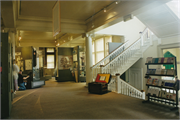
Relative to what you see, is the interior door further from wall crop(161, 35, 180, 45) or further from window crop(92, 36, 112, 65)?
window crop(92, 36, 112, 65)

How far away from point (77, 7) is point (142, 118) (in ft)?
18.2

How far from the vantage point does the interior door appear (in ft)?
34.0

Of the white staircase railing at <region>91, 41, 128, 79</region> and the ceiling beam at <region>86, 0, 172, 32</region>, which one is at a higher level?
the ceiling beam at <region>86, 0, 172, 32</region>

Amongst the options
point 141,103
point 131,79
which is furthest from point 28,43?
point 141,103

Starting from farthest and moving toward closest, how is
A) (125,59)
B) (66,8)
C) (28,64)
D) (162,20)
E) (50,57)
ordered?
1. (50,57)
2. (28,64)
3. (125,59)
4. (66,8)
5. (162,20)

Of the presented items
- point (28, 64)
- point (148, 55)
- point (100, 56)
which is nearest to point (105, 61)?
point (148, 55)

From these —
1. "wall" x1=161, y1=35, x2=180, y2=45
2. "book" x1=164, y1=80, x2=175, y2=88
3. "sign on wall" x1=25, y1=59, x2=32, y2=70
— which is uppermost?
"wall" x1=161, y1=35, x2=180, y2=45

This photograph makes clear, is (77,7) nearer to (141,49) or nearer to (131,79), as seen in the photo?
(141,49)

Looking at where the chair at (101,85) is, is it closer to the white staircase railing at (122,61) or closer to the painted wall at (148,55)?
the white staircase railing at (122,61)

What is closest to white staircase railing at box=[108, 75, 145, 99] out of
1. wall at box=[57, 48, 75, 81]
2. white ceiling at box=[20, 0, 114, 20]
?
white ceiling at box=[20, 0, 114, 20]

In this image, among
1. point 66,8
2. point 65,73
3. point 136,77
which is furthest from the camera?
point 65,73

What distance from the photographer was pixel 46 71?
19.6m

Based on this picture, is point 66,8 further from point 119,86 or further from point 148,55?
point 148,55

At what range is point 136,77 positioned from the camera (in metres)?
10.9
